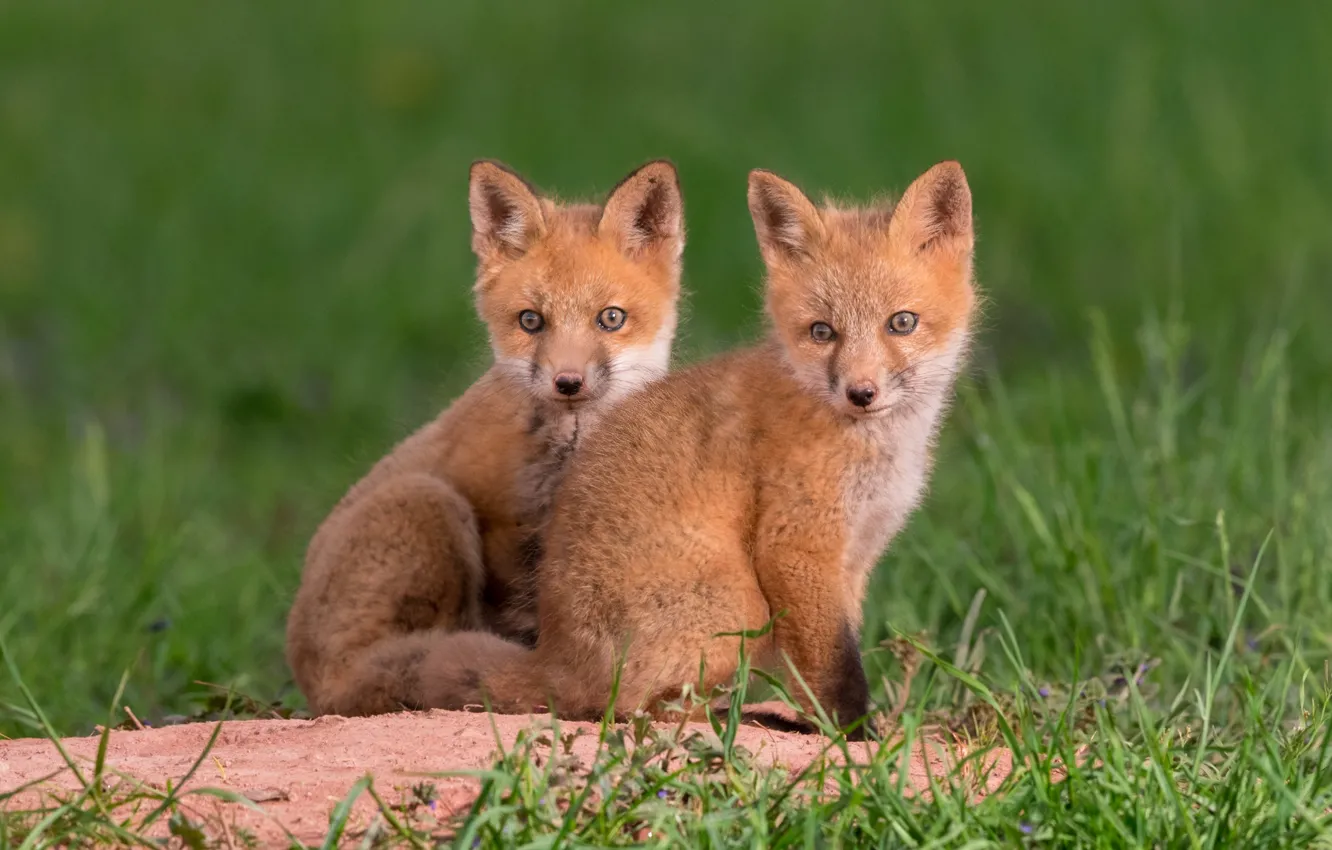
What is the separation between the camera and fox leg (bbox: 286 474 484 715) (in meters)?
5.28

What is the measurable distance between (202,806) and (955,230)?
2.64m

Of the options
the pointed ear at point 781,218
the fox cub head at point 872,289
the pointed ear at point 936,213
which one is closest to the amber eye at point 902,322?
the fox cub head at point 872,289

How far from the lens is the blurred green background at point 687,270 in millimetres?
6676

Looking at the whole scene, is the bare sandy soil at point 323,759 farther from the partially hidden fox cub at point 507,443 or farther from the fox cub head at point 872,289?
the fox cub head at point 872,289

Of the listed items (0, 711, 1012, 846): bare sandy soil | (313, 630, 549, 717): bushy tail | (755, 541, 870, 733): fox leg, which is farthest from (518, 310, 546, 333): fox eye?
(0, 711, 1012, 846): bare sandy soil

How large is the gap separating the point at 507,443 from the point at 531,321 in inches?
17.9

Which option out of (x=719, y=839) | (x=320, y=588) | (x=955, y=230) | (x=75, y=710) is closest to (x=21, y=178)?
(x=75, y=710)

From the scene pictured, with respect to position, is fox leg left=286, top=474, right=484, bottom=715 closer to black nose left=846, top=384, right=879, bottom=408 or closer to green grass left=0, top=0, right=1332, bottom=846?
green grass left=0, top=0, right=1332, bottom=846

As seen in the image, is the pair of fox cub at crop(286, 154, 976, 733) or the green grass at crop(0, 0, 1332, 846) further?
the green grass at crop(0, 0, 1332, 846)

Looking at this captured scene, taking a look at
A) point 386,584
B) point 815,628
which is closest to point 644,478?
point 815,628

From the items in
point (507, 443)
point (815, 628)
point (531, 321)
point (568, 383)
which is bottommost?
point (815, 628)

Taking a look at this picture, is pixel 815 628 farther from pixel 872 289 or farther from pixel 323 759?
pixel 323 759

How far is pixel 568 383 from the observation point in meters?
5.09

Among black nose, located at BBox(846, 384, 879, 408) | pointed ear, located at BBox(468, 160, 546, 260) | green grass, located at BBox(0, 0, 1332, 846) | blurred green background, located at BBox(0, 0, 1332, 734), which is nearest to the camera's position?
black nose, located at BBox(846, 384, 879, 408)
